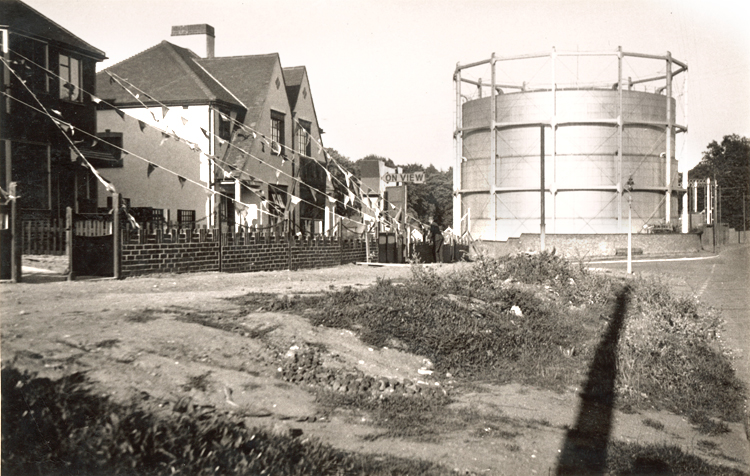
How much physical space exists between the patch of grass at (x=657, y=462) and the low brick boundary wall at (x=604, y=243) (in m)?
35.2

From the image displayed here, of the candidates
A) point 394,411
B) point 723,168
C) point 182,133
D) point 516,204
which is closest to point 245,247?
point 394,411

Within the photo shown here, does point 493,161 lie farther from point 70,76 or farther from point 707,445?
point 707,445

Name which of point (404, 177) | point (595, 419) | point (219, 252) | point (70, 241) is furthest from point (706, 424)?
point (404, 177)

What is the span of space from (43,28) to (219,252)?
28.0 feet

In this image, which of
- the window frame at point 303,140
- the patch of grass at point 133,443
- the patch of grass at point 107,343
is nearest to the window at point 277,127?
the window frame at point 303,140

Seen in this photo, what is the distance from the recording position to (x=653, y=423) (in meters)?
7.04

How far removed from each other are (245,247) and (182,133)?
1209 cm

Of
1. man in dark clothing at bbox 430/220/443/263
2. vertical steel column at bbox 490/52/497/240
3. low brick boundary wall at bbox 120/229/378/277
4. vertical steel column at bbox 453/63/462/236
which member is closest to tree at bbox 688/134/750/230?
vertical steel column at bbox 453/63/462/236

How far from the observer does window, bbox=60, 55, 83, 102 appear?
63.3 feet

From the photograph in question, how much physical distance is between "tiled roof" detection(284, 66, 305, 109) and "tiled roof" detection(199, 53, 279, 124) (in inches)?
98.1

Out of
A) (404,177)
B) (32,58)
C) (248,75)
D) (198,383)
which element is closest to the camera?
(198,383)

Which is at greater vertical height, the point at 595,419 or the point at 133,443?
the point at 133,443

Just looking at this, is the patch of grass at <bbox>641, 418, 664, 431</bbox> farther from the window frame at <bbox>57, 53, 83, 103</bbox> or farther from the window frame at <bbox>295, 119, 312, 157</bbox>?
the window frame at <bbox>295, 119, 312, 157</bbox>

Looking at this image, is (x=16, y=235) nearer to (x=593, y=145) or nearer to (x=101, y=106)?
(x=101, y=106)
